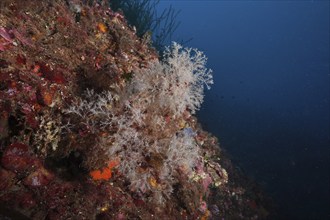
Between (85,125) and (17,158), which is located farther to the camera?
(85,125)

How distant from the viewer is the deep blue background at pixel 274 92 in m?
19.1

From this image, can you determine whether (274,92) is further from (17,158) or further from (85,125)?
(17,158)

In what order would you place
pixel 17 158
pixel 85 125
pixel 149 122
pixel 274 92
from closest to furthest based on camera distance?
pixel 17 158, pixel 85 125, pixel 149 122, pixel 274 92

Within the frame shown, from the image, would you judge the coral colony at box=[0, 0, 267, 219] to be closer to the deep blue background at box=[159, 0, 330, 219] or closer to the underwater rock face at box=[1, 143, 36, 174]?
the underwater rock face at box=[1, 143, 36, 174]

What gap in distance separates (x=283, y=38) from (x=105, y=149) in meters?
113

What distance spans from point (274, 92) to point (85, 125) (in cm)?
5675

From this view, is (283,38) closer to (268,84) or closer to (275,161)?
(268,84)

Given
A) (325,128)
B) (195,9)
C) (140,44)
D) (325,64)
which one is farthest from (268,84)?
(195,9)

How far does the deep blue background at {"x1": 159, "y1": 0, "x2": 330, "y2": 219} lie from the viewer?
19109 millimetres

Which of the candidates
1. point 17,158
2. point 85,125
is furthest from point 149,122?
point 17,158

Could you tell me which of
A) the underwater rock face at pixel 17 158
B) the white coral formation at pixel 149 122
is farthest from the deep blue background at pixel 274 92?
the underwater rock face at pixel 17 158

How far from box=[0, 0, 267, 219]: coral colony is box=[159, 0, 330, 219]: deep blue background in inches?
423

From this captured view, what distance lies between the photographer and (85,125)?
3666mm

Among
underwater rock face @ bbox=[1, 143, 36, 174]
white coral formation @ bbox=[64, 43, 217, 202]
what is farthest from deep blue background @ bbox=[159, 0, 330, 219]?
underwater rock face @ bbox=[1, 143, 36, 174]
